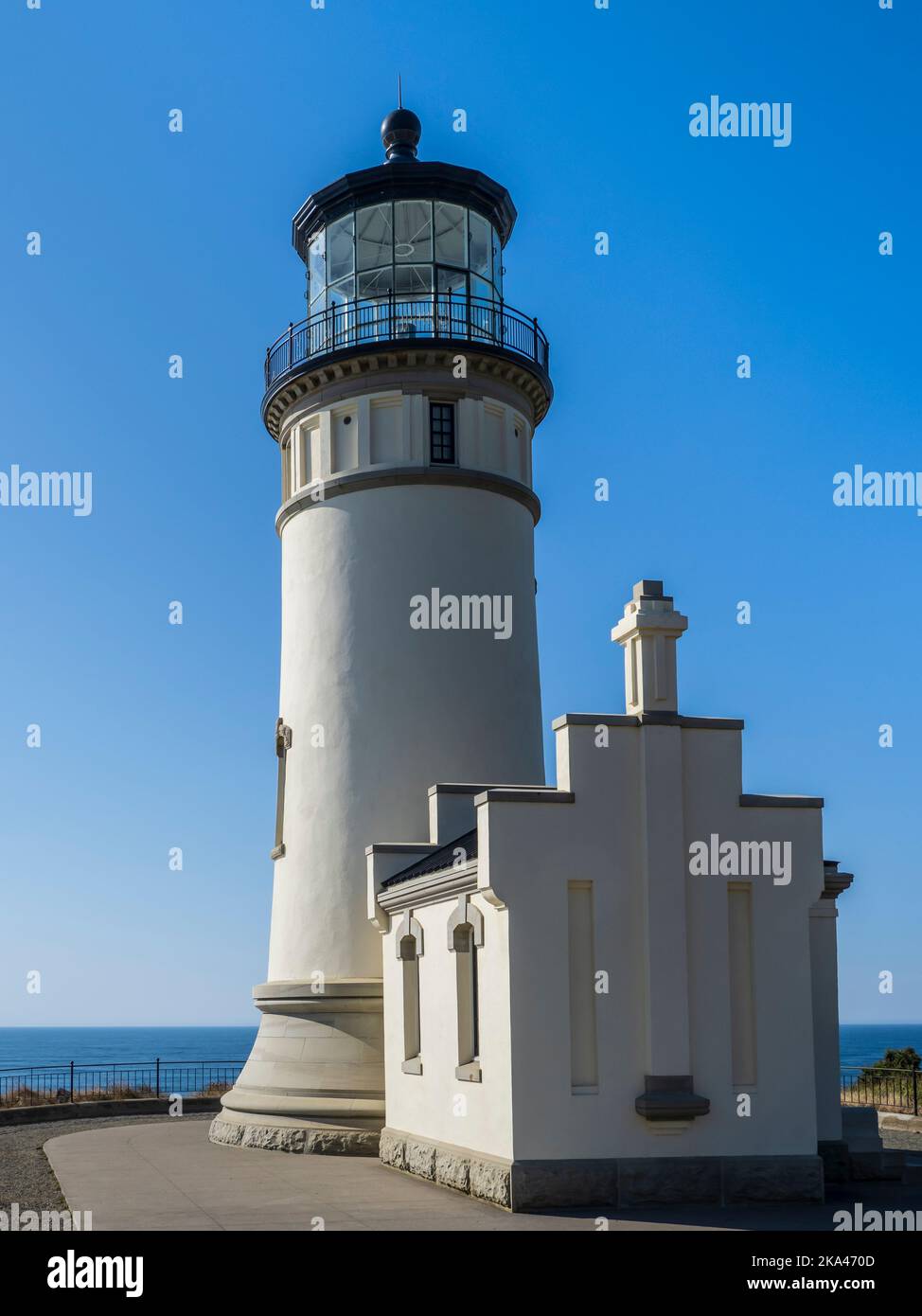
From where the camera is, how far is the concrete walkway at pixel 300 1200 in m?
13.4

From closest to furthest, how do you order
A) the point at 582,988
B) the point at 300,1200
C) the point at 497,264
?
the point at 582,988 < the point at 300,1200 < the point at 497,264

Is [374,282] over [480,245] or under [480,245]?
under

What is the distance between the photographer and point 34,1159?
19188 millimetres

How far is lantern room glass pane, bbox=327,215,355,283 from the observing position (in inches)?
927

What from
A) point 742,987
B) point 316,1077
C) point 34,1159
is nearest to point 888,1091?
point 316,1077

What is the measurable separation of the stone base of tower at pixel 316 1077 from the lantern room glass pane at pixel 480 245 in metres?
12.1

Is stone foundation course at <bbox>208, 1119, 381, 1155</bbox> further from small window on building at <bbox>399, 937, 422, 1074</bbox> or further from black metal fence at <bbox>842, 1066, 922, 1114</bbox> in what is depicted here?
black metal fence at <bbox>842, 1066, 922, 1114</bbox>

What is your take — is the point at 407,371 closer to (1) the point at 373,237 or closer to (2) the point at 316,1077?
(1) the point at 373,237

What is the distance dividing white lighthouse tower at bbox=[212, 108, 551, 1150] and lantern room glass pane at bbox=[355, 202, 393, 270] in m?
0.04

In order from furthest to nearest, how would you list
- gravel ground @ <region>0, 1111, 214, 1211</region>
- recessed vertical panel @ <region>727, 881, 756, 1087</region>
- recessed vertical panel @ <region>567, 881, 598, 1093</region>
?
recessed vertical panel @ <region>727, 881, 756, 1087</region> < gravel ground @ <region>0, 1111, 214, 1211</region> < recessed vertical panel @ <region>567, 881, 598, 1093</region>

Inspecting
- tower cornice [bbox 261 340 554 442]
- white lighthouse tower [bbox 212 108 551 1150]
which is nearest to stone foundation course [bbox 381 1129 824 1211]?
white lighthouse tower [bbox 212 108 551 1150]

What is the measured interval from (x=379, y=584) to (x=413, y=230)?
6.44 metres
